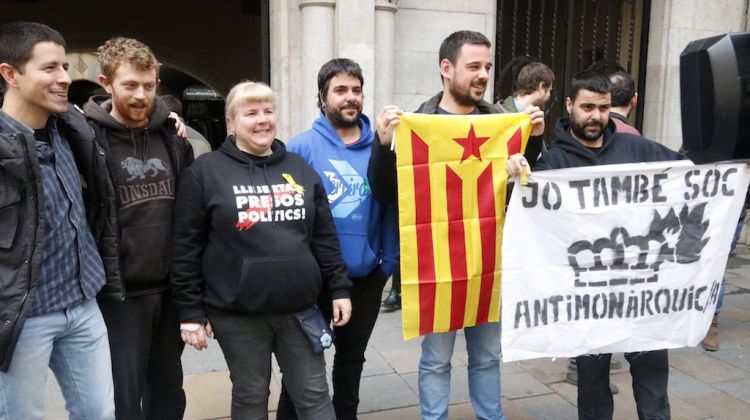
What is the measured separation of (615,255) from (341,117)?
4.82 ft

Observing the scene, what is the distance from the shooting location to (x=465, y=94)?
288cm

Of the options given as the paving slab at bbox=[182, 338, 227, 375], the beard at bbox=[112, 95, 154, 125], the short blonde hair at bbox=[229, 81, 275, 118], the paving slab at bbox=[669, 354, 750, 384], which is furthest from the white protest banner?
the paving slab at bbox=[182, 338, 227, 375]

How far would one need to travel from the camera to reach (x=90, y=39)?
13680mm

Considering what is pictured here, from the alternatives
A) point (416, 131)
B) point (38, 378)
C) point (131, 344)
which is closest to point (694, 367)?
point (416, 131)

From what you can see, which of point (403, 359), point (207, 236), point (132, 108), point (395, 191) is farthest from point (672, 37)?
point (132, 108)

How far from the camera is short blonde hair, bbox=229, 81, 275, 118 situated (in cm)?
253

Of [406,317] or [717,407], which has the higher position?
[406,317]

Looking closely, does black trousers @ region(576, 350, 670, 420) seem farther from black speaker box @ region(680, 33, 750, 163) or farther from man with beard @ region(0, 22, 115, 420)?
man with beard @ region(0, 22, 115, 420)

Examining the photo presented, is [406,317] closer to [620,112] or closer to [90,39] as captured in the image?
[620,112]

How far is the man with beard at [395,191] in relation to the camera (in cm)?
282

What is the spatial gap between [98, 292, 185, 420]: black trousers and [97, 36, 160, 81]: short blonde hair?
93 cm

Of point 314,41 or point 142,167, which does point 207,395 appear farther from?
point 314,41

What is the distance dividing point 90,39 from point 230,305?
13.3m

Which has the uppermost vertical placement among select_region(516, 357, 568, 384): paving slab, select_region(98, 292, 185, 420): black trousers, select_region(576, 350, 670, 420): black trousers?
select_region(98, 292, 185, 420): black trousers
